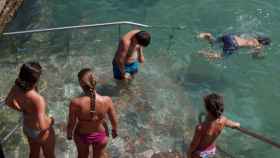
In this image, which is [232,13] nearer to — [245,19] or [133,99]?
[245,19]

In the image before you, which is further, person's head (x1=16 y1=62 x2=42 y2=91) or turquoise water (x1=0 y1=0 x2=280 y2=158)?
turquoise water (x1=0 y1=0 x2=280 y2=158)

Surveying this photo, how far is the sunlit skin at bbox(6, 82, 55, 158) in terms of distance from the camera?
228 inches

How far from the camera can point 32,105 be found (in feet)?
19.1

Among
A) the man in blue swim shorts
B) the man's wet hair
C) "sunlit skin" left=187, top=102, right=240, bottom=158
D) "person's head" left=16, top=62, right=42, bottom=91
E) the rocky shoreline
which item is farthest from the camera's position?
the rocky shoreline

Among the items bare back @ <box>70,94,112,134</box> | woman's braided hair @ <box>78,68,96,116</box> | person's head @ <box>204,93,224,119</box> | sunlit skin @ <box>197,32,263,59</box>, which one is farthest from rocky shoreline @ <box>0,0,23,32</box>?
person's head @ <box>204,93,224,119</box>

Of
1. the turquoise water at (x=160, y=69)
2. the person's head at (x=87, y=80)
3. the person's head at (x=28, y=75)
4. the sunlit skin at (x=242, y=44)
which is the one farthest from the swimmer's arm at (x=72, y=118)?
the sunlit skin at (x=242, y=44)

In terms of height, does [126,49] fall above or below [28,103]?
above

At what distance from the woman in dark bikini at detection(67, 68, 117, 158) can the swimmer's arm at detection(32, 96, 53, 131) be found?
35cm

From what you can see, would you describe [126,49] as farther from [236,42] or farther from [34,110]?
[236,42]

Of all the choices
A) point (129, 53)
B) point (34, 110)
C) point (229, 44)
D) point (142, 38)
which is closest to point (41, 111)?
point (34, 110)

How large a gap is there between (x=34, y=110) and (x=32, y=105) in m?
0.10

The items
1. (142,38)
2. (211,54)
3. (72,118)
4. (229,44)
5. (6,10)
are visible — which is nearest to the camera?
(72,118)

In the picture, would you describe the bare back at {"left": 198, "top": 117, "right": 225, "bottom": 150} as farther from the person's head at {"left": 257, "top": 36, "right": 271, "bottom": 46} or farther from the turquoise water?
the person's head at {"left": 257, "top": 36, "right": 271, "bottom": 46}

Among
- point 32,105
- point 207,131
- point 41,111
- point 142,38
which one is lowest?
point 207,131
